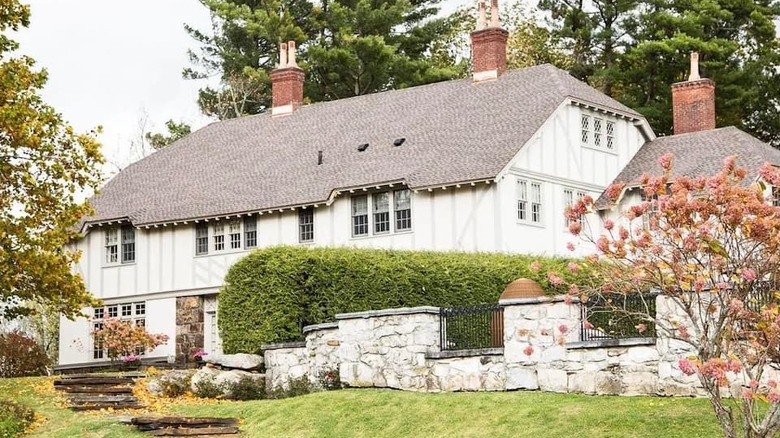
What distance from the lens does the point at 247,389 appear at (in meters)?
28.9

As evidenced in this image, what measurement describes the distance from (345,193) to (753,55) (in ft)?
74.7

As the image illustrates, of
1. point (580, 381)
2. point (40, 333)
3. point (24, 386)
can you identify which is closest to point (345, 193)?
point (24, 386)

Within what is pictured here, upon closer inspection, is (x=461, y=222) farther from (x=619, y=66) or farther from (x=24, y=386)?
(x=619, y=66)

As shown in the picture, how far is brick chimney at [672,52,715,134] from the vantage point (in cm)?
4272

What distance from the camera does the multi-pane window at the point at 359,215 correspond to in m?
38.9

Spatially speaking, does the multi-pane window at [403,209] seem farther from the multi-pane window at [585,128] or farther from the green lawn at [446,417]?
the green lawn at [446,417]

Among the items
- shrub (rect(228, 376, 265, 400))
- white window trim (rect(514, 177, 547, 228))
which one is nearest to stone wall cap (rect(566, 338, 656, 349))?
shrub (rect(228, 376, 265, 400))

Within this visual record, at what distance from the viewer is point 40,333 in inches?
2226

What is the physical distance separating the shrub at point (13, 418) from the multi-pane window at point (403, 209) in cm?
1384

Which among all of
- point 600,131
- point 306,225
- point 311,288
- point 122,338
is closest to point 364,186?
point 306,225

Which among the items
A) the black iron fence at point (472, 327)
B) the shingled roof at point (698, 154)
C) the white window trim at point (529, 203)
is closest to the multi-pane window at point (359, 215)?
the white window trim at point (529, 203)

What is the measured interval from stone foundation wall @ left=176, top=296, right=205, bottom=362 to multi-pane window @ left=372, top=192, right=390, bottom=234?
20.8 feet

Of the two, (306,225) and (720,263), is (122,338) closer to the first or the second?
(306,225)

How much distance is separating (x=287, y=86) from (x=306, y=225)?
9343 mm
